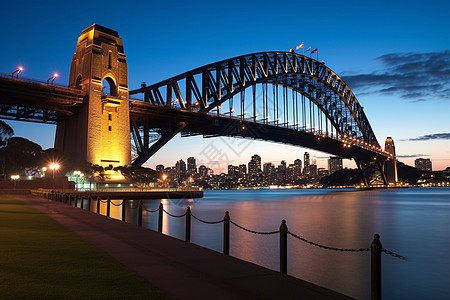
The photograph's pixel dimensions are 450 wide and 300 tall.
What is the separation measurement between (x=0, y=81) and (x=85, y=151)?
1411 centimetres

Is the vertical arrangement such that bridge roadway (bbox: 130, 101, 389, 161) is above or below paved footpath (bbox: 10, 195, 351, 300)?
above

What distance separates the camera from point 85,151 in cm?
5725

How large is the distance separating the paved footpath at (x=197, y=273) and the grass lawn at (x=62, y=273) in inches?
14.2

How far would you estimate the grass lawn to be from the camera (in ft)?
19.7

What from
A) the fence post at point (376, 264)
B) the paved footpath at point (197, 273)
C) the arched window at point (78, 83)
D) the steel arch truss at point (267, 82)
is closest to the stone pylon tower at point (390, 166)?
the steel arch truss at point (267, 82)

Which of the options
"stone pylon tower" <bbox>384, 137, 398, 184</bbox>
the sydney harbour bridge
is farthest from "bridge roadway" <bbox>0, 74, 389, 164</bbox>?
"stone pylon tower" <bbox>384, 137, 398, 184</bbox>

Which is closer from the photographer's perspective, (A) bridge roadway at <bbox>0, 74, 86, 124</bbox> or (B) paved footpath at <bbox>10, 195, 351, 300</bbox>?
(B) paved footpath at <bbox>10, 195, 351, 300</bbox>

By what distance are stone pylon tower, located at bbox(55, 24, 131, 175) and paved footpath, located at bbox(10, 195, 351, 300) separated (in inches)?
1933

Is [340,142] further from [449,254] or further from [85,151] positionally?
[449,254]

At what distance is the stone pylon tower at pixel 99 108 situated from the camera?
190 feet

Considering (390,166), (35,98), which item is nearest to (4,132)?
(35,98)

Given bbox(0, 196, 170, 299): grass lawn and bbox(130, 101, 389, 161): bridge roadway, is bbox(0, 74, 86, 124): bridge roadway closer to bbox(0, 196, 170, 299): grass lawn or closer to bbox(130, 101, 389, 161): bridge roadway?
bbox(130, 101, 389, 161): bridge roadway

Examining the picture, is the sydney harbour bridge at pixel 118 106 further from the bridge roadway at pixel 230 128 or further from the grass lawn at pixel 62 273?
the grass lawn at pixel 62 273

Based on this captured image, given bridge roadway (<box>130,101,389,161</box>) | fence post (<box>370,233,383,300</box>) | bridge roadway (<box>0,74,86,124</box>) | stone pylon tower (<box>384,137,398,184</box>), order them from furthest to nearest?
stone pylon tower (<box>384,137,398,184</box>)
bridge roadway (<box>130,101,389,161</box>)
bridge roadway (<box>0,74,86,124</box>)
fence post (<box>370,233,383,300</box>)
